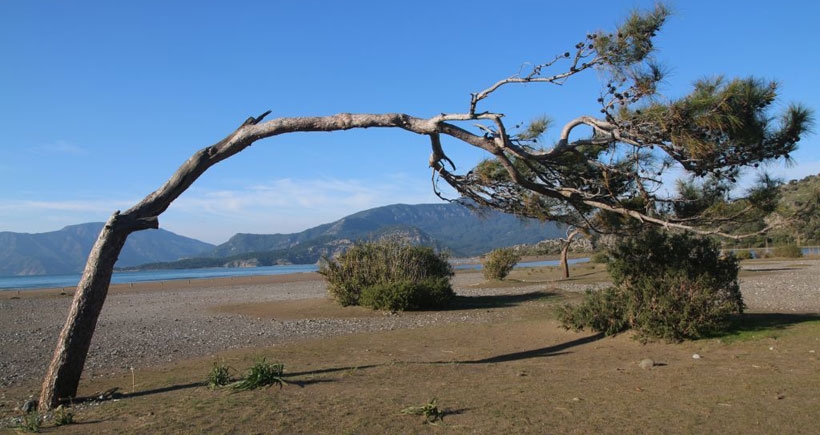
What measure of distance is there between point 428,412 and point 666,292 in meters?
6.17

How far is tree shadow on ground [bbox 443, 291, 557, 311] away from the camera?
1847 cm

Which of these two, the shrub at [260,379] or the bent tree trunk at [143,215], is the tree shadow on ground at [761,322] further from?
the shrub at [260,379]

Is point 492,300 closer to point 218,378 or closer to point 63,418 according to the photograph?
point 218,378

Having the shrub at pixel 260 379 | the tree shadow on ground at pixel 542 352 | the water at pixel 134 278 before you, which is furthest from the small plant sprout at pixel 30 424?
the water at pixel 134 278

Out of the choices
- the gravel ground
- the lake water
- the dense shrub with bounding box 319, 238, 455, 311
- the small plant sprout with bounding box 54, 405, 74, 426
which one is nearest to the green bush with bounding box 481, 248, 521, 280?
the dense shrub with bounding box 319, 238, 455, 311

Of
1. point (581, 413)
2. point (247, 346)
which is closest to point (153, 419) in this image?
point (581, 413)

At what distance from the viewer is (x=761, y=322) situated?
10.5 meters

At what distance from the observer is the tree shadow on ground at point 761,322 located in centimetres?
980

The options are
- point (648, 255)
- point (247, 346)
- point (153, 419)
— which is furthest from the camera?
point (247, 346)

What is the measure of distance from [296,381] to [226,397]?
3.44 ft

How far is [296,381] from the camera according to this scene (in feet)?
23.6

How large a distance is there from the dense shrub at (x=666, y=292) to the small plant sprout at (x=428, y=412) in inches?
228

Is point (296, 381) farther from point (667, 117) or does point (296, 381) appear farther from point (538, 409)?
point (667, 117)

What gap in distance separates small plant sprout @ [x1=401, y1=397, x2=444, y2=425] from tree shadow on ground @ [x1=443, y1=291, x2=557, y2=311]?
1257 centimetres
